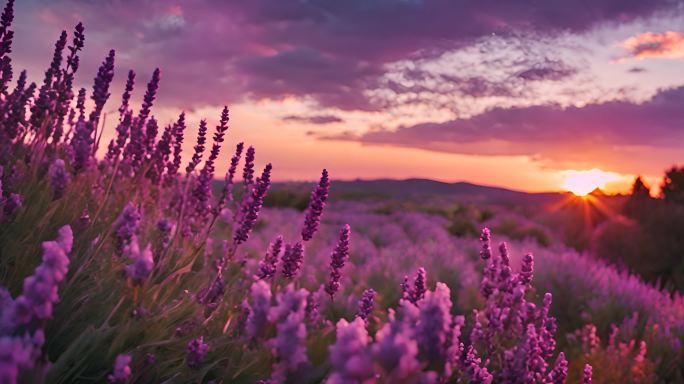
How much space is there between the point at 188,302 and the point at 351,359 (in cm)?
210

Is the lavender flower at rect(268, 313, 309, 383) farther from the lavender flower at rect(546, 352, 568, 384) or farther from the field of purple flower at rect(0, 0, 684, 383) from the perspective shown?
the lavender flower at rect(546, 352, 568, 384)

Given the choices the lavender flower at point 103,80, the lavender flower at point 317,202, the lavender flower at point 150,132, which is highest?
the lavender flower at point 103,80

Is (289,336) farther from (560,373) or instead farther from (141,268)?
(560,373)

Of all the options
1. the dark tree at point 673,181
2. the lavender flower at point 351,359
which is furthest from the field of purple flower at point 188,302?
the dark tree at point 673,181

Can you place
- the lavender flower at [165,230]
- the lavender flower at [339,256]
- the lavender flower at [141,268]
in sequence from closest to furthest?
the lavender flower at [141,268], the lavender flower at [165,230], the lavender flower at [339,256]

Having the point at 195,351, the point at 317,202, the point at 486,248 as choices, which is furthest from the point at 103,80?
the point at 486,248

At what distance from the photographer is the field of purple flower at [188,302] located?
56.2 inches

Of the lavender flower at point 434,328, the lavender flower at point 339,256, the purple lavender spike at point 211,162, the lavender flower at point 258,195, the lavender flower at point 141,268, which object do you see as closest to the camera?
the lavender flower at point 434,328

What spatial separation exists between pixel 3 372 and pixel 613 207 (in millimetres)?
18258

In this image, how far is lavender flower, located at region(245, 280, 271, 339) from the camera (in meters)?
1.53

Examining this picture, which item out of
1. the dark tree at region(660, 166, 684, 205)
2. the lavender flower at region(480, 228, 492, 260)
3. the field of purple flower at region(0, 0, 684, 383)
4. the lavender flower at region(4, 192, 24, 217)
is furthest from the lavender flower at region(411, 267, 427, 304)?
the dark tree at region(660, 166, 684, 205)

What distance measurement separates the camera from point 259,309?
1.56 meters

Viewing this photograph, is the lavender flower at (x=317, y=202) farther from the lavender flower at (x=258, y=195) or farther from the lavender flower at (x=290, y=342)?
the lavender flower at (x=290, y=342)

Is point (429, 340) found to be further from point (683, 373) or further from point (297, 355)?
point (683, 373)
